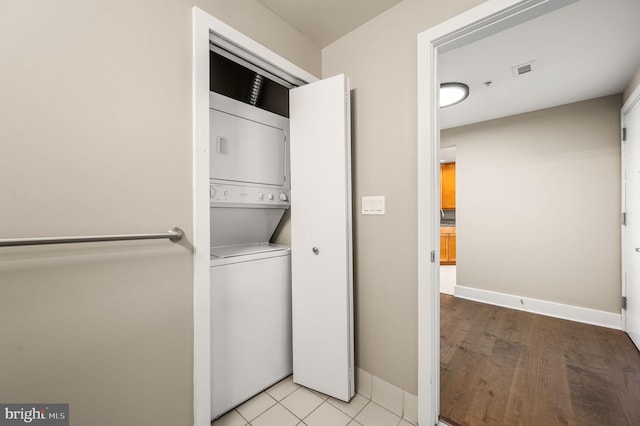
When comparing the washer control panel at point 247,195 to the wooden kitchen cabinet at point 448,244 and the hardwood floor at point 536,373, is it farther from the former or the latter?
the wooden kitchen cabinet at point 448,244

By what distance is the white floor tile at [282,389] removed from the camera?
161 centimetres

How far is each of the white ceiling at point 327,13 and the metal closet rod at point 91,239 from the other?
141cm

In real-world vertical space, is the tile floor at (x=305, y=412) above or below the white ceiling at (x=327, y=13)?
below

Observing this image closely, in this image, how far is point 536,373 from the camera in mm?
1874

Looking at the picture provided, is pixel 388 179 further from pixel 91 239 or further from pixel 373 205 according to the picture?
pixel 91 239

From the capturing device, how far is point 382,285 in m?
1.58

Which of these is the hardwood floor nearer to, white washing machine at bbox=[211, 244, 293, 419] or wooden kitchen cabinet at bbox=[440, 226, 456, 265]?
white washing machine at bbox=[211, 244, 293, 419]

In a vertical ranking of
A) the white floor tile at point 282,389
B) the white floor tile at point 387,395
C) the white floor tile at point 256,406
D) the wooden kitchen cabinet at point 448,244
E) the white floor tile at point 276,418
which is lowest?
the white floor tile at point 282,389

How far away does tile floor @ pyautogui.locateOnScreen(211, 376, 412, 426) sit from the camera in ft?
4.62

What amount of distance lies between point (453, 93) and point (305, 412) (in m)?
2.89

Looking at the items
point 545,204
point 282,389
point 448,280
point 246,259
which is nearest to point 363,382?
point 282,389

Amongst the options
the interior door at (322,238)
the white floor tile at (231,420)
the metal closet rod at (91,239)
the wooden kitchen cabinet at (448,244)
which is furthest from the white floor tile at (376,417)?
the wooden kitchen cabinet at (448,244)

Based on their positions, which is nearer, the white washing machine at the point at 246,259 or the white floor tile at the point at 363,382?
the white washing machine at the point at 246,259

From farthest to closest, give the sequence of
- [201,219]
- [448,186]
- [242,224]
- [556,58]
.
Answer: [448,186], [556,58], [242,224], [201,219]
